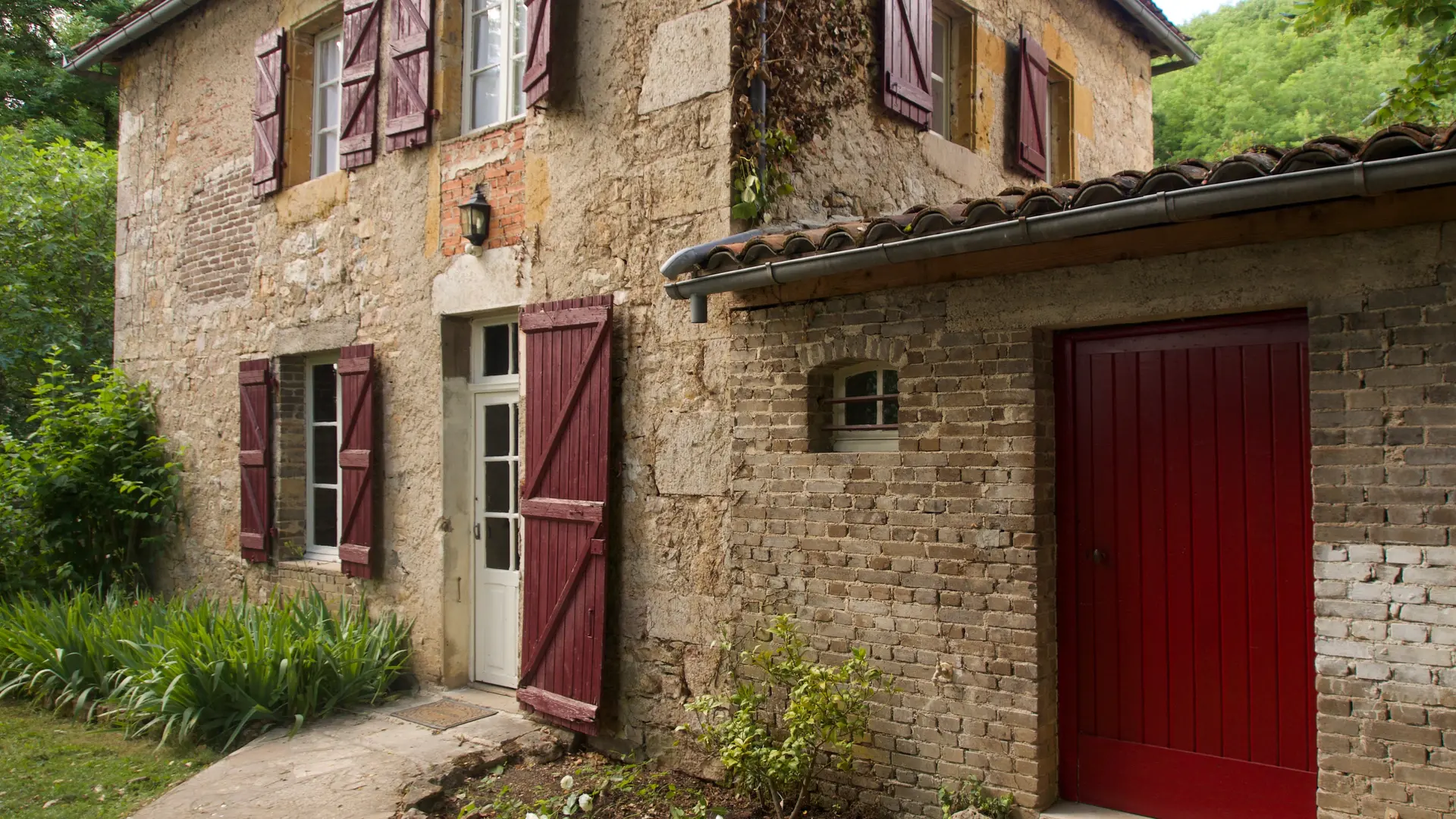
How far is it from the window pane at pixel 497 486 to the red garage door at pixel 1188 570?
362cm

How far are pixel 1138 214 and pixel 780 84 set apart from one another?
2.31 m

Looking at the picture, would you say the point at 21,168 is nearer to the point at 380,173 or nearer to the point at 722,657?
the point at 380,173

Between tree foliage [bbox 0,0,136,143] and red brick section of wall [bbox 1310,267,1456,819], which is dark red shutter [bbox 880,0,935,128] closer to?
red brick section of wall [bbox 1310,267,1456,819]

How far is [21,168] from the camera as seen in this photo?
11281mm

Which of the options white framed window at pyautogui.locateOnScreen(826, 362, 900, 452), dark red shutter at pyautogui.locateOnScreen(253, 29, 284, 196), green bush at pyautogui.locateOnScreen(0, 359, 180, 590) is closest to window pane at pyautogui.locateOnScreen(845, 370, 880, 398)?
white framed window at pyautogui.locateOnScreen(826, 362, 900, 452)

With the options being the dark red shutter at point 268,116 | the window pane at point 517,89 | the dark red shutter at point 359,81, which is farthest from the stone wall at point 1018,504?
the dark red shutter at point 268,116

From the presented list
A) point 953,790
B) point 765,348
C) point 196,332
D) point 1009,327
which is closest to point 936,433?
point 1009,327

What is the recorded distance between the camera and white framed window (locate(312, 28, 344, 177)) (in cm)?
797

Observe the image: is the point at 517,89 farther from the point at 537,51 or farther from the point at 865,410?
the point at 865,410

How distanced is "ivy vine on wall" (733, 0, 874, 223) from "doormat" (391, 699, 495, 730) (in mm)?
3297

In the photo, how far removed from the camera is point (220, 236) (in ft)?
28.0

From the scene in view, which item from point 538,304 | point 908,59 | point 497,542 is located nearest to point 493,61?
point 538,304

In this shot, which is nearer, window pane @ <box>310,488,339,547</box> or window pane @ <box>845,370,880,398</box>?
window pane @ <box>845,370,880,398</box>

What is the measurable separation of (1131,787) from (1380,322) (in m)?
1.99
